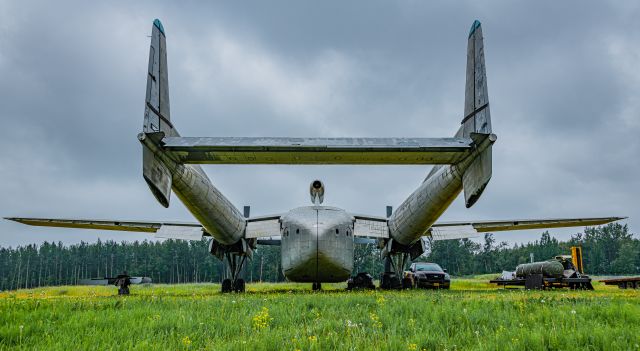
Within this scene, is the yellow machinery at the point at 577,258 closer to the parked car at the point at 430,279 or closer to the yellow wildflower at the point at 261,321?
the parked car at the point at 430,279

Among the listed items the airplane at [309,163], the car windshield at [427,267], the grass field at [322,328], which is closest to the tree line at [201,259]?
the car windshield at [427,267]

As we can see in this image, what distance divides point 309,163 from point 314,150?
0.57m

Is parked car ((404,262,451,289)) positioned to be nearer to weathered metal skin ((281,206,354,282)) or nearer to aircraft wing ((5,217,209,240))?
weathered metal skin ((281,206,354,282))

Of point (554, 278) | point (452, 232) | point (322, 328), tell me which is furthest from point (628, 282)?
point (322, 328)

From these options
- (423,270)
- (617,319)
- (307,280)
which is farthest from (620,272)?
(617,319)

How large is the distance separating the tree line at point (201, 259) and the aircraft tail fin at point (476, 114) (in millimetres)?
92967

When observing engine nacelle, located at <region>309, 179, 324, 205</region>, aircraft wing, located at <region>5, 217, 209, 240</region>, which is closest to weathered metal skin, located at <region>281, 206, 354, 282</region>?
engine nacelle, located at <region>309, 179, 324, 205</region>

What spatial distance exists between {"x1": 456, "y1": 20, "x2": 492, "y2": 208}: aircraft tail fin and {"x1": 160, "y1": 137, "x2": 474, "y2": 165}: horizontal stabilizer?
52 centimetres

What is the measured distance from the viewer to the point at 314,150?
906 cm

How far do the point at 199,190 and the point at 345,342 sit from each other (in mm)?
8209

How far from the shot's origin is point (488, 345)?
388cm

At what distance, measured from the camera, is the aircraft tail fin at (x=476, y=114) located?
30.4 feet

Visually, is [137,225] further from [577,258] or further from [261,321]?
[577,258]

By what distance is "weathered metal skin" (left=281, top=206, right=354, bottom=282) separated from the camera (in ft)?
48.7
